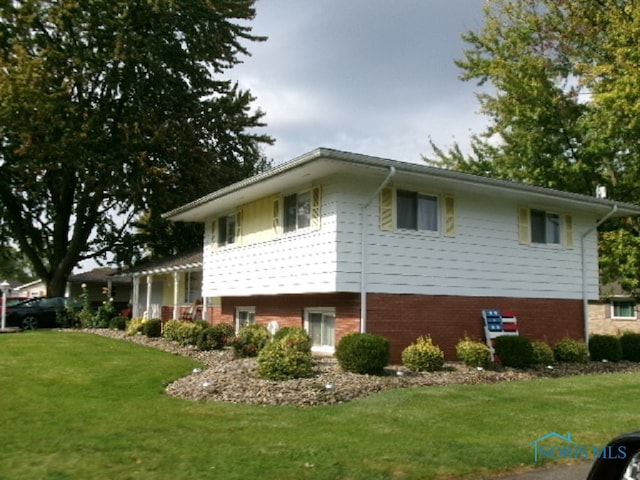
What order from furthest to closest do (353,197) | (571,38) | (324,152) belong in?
1. (571,38)
2. (353,197)
3. (324,152)

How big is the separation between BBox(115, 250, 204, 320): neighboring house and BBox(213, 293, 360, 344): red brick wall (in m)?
1.88

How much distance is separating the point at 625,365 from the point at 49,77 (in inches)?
948

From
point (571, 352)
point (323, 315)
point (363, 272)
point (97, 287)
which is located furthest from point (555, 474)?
point (97, 287)

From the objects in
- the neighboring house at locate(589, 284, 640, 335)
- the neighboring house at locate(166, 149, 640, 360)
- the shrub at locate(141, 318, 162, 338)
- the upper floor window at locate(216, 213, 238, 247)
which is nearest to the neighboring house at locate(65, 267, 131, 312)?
the shrub at locate(141, 318, 162, 338)

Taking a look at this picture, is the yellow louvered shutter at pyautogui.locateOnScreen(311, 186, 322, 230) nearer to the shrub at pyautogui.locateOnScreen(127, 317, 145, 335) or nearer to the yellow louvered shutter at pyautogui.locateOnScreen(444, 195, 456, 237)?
the yellow louvered shutter at pyautogui.locateOnScreen(444, 195, 456, 237)

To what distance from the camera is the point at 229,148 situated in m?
32.3

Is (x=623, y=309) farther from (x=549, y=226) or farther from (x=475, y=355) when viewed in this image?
(x=475, y=355)

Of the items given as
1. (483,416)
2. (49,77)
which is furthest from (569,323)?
(49,77)

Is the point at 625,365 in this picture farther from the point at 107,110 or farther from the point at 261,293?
the point at 107,110

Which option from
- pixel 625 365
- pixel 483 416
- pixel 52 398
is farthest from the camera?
pixel 625 365

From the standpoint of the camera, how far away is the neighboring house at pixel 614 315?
1297 inches

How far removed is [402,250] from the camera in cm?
1398

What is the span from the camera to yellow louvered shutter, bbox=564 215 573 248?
56.7ft

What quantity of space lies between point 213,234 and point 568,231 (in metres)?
10.6
